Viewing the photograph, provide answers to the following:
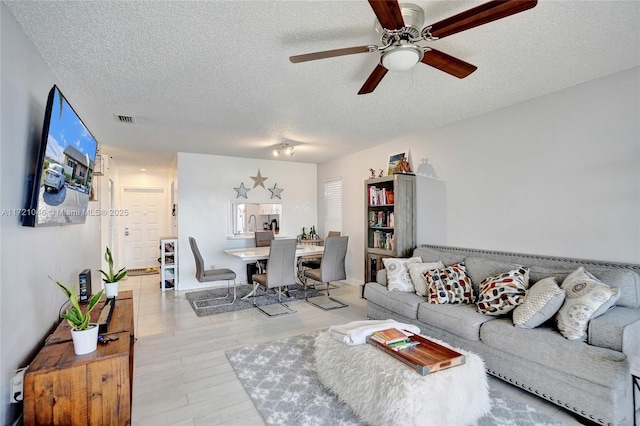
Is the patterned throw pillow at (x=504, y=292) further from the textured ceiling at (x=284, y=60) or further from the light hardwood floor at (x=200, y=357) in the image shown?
the textured ceiling at (x=284, y=60)

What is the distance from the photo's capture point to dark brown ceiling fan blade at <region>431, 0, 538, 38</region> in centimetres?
136

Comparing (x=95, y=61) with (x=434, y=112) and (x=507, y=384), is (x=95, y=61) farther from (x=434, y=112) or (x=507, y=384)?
(x=507, y=384)

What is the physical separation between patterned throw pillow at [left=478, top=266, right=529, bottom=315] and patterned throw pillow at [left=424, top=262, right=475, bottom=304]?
0.23 meters

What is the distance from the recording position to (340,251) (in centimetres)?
464

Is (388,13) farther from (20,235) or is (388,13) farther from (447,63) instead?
(20,235)

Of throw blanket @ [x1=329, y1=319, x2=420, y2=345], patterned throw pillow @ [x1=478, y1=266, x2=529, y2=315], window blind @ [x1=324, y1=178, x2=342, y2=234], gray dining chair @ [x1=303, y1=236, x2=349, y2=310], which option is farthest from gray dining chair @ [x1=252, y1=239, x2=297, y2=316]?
patterned throw pillow @ [x1=478, y1=266, x2=529, y2=315]

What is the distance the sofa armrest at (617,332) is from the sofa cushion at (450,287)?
3.36 feet

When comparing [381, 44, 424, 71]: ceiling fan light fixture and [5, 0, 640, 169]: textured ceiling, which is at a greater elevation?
[5, 0, 640, 169]: textured ceiling

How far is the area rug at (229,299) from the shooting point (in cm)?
436

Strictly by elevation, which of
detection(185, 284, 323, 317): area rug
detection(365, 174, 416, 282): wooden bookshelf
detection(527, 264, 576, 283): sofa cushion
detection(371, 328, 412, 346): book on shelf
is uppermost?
detection(365, 174, 416, 282): wooden bookshelf

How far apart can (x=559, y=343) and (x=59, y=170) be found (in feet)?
11.7

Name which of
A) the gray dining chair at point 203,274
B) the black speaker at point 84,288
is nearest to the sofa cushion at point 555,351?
the black speaker at point 84,288

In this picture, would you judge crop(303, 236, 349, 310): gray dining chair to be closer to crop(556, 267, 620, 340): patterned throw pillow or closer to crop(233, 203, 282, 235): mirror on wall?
crop(233, 203, 282, 235): mirror on wall

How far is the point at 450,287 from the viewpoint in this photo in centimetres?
302
